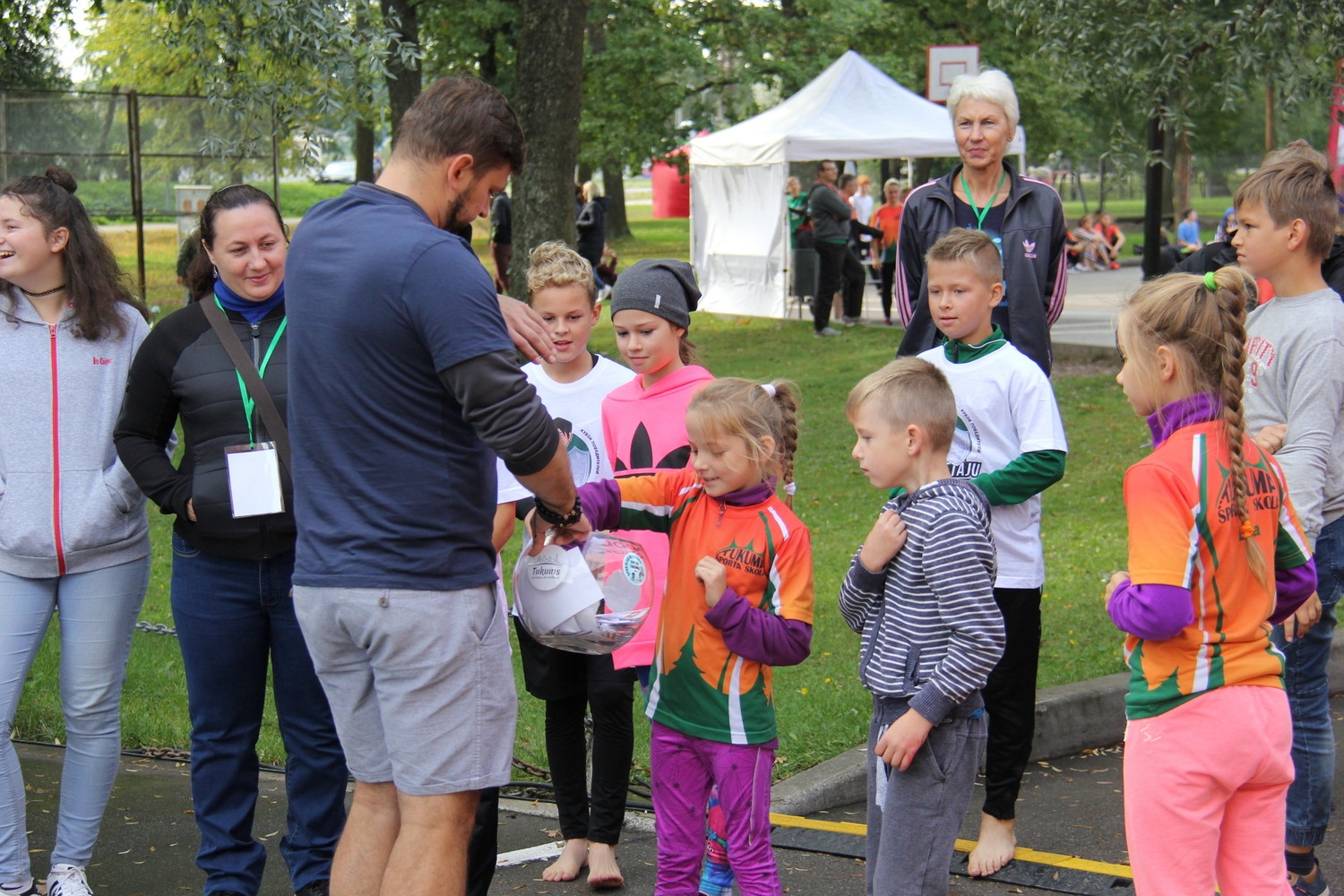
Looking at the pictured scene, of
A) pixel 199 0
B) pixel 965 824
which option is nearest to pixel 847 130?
pixel 199 0

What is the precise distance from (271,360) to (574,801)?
63.7 inches

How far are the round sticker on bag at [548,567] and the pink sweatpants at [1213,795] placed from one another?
140 centimetres

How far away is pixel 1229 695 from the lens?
9.45 feet

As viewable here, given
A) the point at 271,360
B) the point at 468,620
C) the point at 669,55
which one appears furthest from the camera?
the point at 669,55

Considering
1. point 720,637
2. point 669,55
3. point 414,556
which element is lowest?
point 720,637

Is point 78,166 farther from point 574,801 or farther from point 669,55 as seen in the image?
point 574,801

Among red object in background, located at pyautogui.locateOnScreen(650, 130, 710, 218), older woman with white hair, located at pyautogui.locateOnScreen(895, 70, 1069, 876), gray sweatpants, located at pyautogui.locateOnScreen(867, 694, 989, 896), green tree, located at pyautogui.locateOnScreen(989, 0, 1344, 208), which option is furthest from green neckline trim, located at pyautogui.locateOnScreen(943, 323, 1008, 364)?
red object in background, located at pyautogui.locateOnScreen(650, 130, 710, 218)

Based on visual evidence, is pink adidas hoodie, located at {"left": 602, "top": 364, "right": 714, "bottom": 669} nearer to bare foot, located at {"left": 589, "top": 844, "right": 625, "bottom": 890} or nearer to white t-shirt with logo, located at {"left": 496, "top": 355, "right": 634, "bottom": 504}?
white t-shirt with logo, located at {"left": 496, "top": 355, "right": 634, "bottom": 504}

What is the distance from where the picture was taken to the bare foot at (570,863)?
4230 mm

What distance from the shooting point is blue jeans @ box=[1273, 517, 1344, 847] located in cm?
385

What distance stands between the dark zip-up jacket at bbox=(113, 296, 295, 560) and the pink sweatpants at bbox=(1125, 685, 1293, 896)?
2325mm

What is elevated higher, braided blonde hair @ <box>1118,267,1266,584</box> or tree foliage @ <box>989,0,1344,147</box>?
tree foliage @ <box>989,0,1344,147</box>

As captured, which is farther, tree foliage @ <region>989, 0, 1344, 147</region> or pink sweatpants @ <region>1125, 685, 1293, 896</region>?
tree foliage @ <region>989, 0, 1344, 147</region>

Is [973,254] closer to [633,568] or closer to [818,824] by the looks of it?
[633,568]
